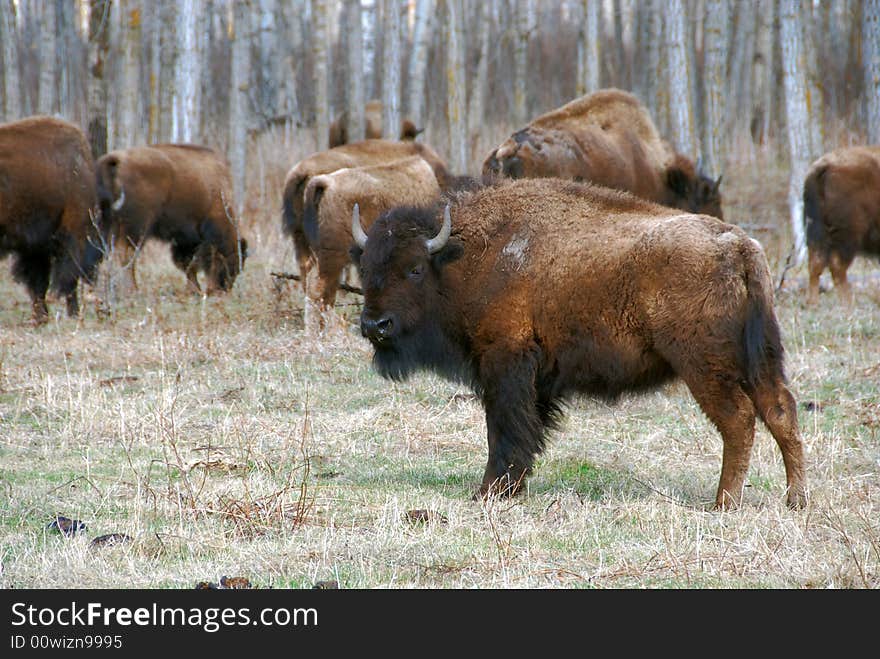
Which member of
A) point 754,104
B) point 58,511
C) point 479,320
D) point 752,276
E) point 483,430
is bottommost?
point 754,104

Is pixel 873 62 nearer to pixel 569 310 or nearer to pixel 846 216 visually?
pixel 846 216

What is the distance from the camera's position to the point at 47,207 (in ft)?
39.5

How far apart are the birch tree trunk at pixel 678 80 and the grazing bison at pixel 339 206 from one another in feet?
19.5

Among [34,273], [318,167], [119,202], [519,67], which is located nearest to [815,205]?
[318,167]

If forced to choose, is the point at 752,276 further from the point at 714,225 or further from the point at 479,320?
the point at 479,320

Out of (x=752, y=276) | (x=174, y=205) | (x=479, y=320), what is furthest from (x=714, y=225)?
(x=174, y=205)

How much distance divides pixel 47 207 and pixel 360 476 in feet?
22.9

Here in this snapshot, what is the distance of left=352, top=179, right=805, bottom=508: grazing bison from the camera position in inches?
229

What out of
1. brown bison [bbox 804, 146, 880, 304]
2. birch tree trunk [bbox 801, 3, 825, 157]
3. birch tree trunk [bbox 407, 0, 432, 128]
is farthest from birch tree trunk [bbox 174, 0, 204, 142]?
brown bison [bbox 804, 146, 880, 304]

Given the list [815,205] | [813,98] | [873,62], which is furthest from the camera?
[813,98]

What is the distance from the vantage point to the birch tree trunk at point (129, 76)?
15367 mm

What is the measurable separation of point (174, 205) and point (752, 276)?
10220 millimetres

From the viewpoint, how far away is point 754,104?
28.0m

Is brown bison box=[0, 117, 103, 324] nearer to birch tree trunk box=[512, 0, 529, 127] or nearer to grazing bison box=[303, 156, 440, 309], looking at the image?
grazing bison box=[303, 156, 440, 309]
